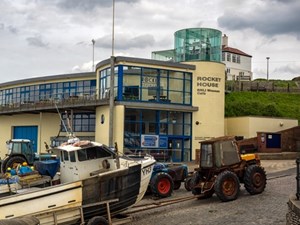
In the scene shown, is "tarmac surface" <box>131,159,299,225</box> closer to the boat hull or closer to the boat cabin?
the boat hull

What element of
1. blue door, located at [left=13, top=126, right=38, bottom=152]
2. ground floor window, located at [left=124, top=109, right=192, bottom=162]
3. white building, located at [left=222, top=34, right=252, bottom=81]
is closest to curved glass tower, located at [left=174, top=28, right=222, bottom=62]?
ground floor window, located at [left=124, top=109, right=192, bottom=162]

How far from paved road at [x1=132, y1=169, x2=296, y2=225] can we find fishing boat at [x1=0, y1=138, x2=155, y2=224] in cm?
120

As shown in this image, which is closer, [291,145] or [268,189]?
[268,189]

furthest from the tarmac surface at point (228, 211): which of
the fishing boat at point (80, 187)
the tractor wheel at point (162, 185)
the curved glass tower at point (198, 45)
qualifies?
the curved glass tower at point (198, 45)

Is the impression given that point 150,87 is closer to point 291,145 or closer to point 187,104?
point 187,104

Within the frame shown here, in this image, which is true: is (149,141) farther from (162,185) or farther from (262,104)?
(262,104)

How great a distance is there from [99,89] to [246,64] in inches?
1907

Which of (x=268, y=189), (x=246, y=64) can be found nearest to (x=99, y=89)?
(x=268, y=189)

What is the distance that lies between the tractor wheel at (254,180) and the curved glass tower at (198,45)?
18.2 meters

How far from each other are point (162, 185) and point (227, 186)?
265 centimetres

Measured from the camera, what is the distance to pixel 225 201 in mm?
15484

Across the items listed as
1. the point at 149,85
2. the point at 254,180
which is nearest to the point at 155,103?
the point at 149,85

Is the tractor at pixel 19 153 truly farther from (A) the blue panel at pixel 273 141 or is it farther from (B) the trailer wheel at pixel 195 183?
(A) the blue panel at pixel 273 141

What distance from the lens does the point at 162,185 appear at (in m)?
16.9
